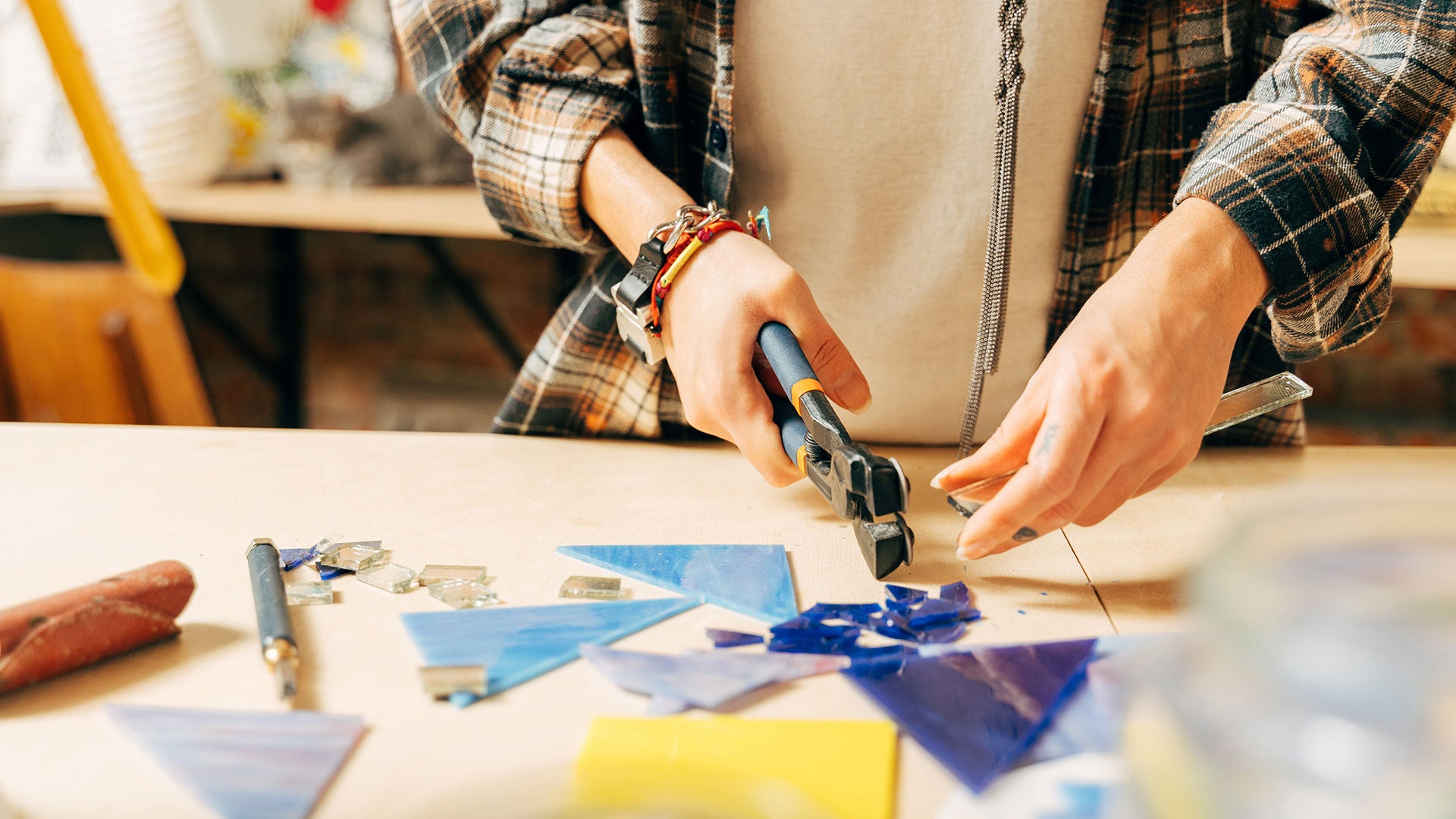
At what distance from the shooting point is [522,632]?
19.1 inches

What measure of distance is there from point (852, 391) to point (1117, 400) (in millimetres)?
158

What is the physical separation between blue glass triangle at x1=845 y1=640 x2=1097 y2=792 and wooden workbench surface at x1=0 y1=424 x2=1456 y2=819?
1cm

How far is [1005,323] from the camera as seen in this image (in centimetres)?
78

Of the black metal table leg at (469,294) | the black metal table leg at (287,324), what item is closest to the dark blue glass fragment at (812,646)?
the black metal table leg at (469,294)

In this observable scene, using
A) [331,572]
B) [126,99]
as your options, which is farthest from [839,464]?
[126,99]

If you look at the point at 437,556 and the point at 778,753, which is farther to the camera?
the point at 437,556

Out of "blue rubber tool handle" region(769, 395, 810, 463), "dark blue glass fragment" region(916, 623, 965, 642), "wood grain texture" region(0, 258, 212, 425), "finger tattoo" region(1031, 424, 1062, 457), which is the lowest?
"wood grain texture" region(0, 258, 212, 425)

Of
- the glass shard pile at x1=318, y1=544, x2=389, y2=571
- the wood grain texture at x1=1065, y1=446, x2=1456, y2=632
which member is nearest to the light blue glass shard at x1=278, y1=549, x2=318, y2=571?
the glass shard pile at x1=318, y1=544, x2=389, y2=571

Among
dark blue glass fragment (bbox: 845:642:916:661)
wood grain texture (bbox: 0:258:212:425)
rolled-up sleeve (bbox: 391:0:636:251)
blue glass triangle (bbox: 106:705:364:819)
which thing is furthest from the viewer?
wood grain texture (bbox: 0:258:212:425)

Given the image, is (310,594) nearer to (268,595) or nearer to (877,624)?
(268,595)

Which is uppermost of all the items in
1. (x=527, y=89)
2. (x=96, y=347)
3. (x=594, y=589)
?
(x=527, y=89)

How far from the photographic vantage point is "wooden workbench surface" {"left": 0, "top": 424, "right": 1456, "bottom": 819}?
391 millimetres

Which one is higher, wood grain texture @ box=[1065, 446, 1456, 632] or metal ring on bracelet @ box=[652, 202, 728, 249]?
metal ring on bracelet @ box=[652, 202, 728, 249]

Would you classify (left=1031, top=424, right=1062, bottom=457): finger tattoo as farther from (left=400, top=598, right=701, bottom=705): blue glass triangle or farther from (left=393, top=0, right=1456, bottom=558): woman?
(left=400, top=598, right=701, bottom=705): blue glass triangle
